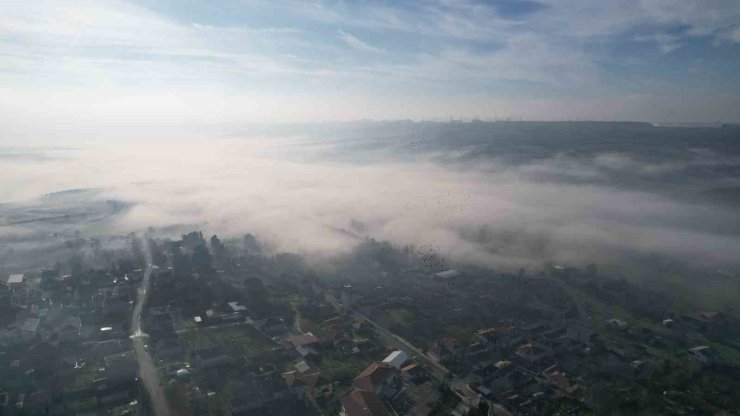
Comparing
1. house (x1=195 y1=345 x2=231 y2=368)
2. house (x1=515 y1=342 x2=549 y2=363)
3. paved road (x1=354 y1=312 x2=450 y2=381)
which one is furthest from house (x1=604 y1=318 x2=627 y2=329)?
house (x1=195 y1=345 x2=231 y2=368)

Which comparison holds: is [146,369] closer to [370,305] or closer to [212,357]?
[212,357]

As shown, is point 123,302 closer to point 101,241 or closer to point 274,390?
point 274,390

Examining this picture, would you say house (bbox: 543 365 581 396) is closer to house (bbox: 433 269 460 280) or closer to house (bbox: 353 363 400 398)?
house (bbox: 353 363 400 398)

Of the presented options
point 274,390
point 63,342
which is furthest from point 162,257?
point 274,390

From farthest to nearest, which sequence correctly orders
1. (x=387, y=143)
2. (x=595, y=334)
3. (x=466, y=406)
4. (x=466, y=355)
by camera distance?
(x=387, y=143) < (x=595, y=334) < (x=466, y=355) < (x=466, y=406)

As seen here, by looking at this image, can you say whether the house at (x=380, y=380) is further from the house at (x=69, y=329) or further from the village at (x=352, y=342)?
the house at (x=69, y=329)

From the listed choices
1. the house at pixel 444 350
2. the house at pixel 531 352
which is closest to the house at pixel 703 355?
the house at pixel 531 352

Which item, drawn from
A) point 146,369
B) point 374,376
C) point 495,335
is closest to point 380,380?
point 374,376
